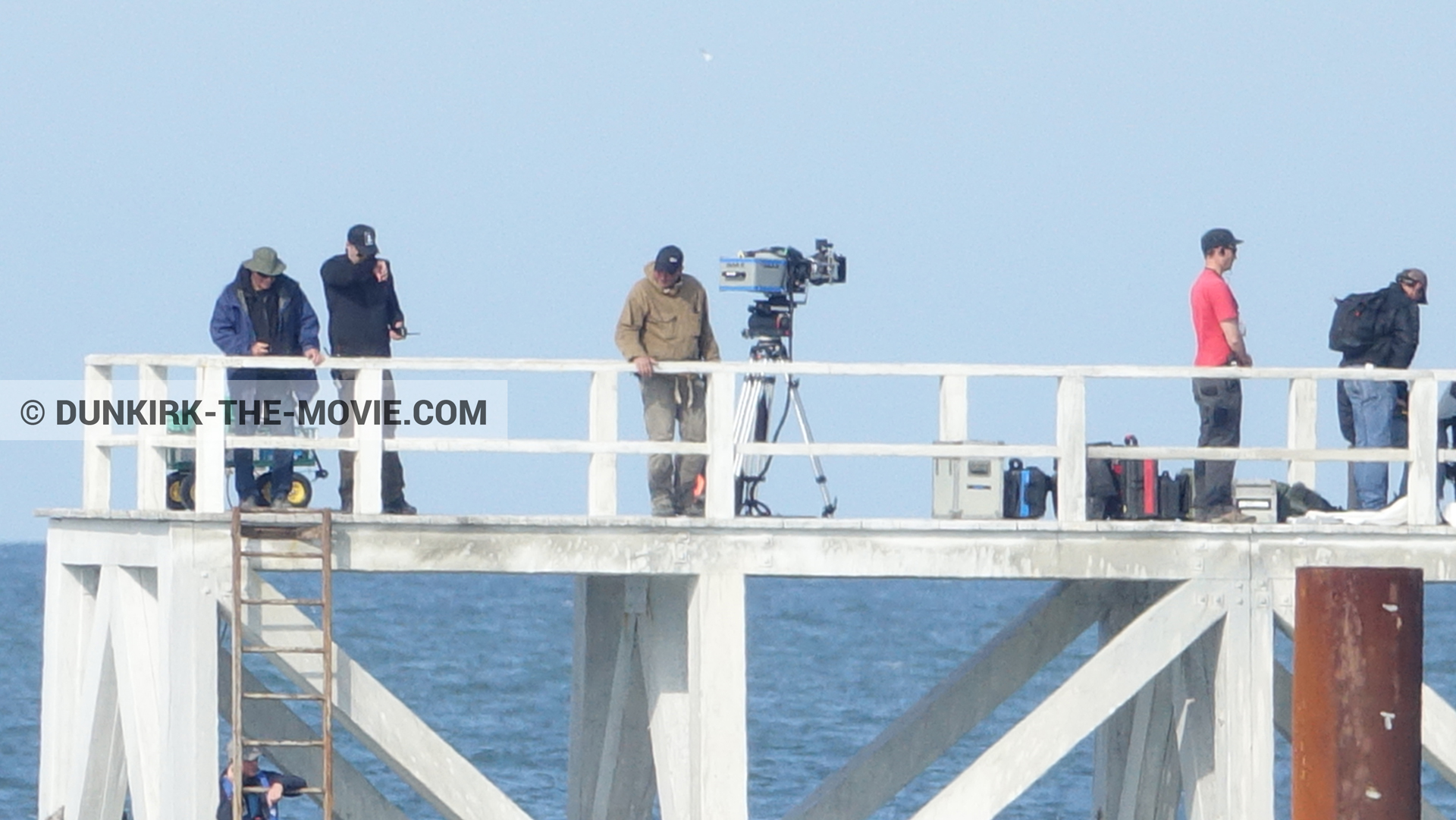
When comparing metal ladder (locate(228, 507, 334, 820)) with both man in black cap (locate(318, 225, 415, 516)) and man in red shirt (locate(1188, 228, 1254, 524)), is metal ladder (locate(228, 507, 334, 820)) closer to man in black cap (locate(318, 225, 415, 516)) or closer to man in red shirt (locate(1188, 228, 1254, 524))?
man in black cap (locate(318, 225, 415, 516))

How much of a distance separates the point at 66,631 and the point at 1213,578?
671 centimetres

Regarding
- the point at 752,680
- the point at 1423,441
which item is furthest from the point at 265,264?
the point at 752,680

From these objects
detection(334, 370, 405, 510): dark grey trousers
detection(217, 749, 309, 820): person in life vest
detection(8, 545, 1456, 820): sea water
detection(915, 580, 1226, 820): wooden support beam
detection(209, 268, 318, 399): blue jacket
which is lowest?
detection(8, 545, 1456, 820): sea water

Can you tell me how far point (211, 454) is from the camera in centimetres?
1430

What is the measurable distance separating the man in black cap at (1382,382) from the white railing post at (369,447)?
538 centimetres

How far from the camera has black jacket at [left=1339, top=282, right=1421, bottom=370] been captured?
1556cm

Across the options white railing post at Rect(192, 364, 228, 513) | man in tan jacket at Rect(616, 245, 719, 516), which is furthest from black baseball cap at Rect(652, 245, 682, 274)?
white railing post at Rect(192, 364, 228, 513)

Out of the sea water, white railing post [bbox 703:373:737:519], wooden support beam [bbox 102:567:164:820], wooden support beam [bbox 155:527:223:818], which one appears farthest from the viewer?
the sea water

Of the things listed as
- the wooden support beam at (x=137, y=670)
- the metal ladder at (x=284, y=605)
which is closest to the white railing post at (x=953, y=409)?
the metal ladder at (x=284, y=605)

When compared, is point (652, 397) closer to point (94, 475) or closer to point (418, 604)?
point (94, 475)

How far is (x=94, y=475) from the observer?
15.2m

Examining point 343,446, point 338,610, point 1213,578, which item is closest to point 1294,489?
point 1213,578

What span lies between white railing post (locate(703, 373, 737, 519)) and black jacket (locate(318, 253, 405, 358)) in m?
2.04

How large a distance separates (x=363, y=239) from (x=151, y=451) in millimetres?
1657
